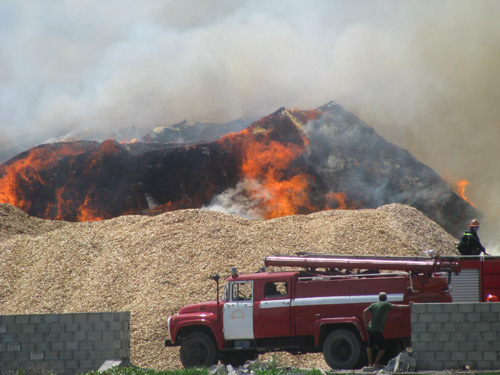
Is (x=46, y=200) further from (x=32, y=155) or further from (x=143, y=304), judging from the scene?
(x=143, y=304)

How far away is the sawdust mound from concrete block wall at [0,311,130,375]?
2656mm

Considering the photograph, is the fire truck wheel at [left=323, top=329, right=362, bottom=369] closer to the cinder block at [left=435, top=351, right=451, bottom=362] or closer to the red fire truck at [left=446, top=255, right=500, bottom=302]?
the cinder block at [left=435, top=351, right=451, bottom=362]

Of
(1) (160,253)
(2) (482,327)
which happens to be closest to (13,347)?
(1) (160,253)

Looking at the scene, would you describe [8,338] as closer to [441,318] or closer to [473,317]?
[441,318]

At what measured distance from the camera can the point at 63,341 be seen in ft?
42.8

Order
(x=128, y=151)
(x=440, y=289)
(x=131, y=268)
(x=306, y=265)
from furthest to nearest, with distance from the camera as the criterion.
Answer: (x=128, y=151)
(x=131, y=268)
(x=306, y=265)
(x=440, y=289)

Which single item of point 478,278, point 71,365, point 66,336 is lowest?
point 71,365

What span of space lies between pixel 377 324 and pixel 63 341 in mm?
6936

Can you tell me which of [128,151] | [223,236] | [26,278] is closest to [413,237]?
[223,236]

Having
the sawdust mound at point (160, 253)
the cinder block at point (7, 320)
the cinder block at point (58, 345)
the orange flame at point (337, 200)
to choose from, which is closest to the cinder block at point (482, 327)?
the sawdust mound at point (160, 253)

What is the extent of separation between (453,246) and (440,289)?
11.7 metres

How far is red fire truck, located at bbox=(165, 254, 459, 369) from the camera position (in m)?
12.2

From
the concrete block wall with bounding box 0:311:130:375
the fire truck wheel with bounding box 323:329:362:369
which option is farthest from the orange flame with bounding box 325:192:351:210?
the concrete block wall with bounding box 0:311:130:375

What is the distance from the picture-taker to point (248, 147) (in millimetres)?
32844
